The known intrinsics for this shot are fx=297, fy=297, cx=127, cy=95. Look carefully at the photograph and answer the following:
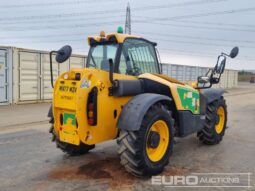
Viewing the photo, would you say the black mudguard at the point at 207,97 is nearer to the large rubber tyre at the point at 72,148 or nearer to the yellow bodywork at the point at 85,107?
the yellow bodywork at the point at 85,107

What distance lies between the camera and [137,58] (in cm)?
512

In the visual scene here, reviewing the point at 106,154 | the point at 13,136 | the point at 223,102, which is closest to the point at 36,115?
the point at 13,136

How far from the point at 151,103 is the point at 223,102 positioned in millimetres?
3141

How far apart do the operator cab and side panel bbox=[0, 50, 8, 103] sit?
8979 millimetres

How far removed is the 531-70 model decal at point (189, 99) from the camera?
5.26m

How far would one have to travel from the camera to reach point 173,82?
5.37m

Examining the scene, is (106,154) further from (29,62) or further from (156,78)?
(29,62)

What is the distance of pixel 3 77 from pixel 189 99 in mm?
Result: 10162

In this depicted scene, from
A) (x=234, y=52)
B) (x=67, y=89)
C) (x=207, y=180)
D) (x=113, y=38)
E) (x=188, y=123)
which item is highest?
(x=113, y=38)

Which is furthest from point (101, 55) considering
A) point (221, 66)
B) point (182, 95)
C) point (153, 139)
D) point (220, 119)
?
point (220, 119)

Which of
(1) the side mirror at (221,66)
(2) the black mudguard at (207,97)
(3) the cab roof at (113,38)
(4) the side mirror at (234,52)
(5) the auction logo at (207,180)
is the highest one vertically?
(3) the cab roof at (113,38)

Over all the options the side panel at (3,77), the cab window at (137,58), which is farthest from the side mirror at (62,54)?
the side panel at (3,77)

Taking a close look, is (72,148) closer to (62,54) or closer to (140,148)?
(140,148)

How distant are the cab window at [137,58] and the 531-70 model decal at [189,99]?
2.15ft
